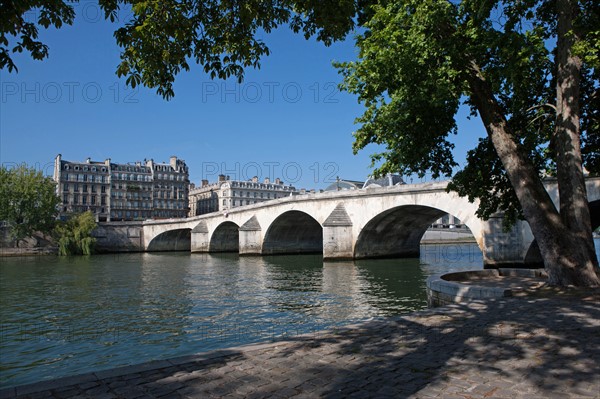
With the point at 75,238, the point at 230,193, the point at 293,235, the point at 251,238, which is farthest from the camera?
the point at 230,193

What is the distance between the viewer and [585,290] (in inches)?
363

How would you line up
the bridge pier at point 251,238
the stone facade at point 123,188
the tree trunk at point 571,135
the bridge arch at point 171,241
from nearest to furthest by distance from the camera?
the tree trunk at point 571,135, the bridge pier at point 251,238, the bridge arch at point 171,241, the stone facade at point 123,188

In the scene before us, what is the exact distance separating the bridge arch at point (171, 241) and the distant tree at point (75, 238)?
38.5 feet

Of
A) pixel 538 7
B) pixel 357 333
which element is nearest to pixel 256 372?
pixel 357 333

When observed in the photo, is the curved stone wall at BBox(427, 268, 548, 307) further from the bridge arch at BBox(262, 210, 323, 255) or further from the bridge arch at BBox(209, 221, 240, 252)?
the bridge arch at BBox(209, 221, 240, 252)

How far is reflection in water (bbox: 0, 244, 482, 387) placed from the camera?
29.1 feet

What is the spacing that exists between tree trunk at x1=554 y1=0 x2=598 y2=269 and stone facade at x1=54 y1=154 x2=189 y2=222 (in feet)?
273

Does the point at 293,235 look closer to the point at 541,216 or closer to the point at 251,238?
the point at 251,238

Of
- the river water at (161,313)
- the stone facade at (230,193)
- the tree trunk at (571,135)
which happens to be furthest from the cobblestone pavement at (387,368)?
the stone facade at (230,193)

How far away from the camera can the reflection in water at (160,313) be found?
8.86 metres

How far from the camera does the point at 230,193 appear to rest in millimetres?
103562

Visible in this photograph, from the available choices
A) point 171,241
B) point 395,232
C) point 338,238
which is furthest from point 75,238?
point 395,232

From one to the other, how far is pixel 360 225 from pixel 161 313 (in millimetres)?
23714

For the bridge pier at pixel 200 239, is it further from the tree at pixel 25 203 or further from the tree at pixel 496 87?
the tree at pixel 496 87
